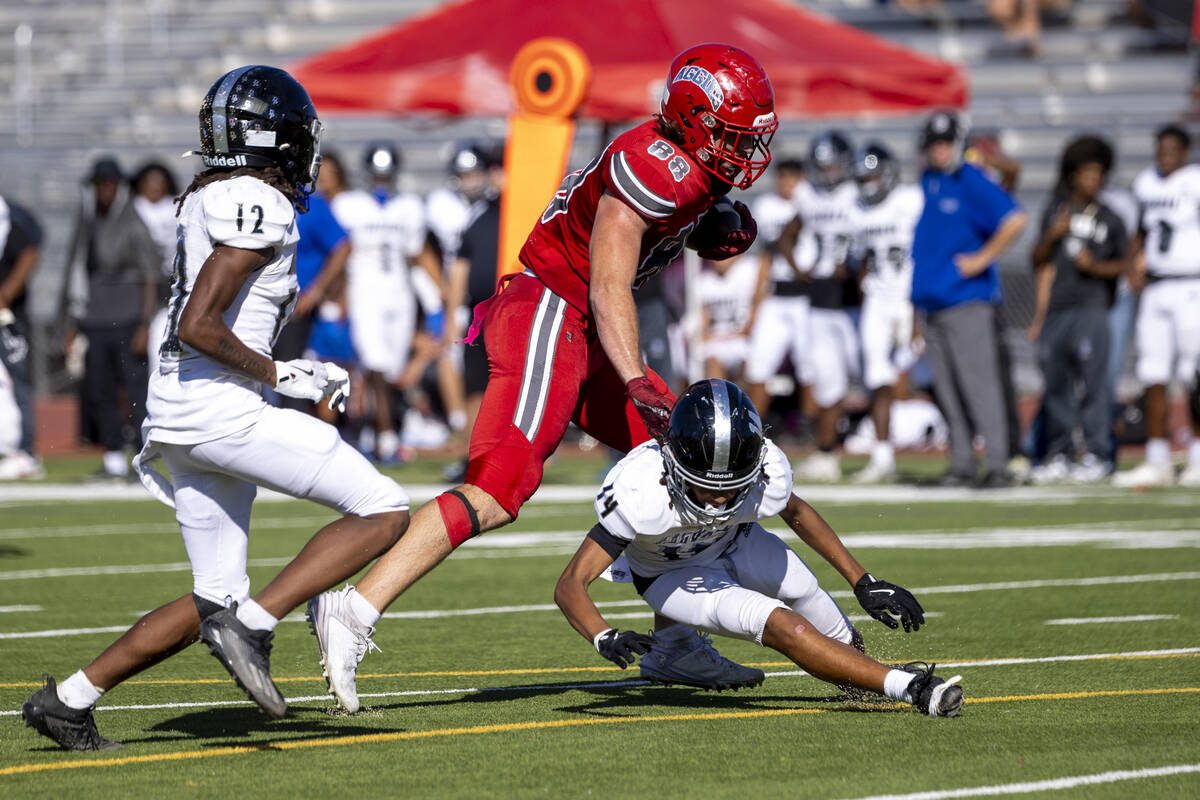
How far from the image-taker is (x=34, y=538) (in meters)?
9.81

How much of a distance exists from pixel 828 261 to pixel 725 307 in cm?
238

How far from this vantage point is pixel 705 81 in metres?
5.45

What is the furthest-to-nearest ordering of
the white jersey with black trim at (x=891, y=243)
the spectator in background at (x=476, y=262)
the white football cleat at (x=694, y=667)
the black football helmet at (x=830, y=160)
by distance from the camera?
the black football helmet at (x=830, y=160)
the white jersey with black trim at (x=891, y=243)
the spectator in background at (x=476, y=262)
the white football cleat at (x=694, y=667)

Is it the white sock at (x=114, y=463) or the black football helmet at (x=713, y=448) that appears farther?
the white sock at (x=114, y=463)

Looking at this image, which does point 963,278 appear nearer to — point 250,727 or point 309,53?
point 250,727

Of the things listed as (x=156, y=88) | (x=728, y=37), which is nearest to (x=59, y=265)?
(x=156, y=88)

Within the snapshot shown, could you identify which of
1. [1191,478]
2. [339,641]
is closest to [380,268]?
[1191,478]

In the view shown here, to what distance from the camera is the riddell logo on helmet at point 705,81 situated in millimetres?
5418

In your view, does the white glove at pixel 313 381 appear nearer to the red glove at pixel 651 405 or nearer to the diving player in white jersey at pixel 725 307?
the red glove at pixel 651 405

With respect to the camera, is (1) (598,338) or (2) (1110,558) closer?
(1) (598,338)

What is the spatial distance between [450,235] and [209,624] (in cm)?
1313

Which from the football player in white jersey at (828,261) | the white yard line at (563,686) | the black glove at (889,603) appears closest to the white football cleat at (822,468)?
the football player in white jersey at (828,261)

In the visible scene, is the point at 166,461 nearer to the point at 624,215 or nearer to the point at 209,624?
the point at 209,624

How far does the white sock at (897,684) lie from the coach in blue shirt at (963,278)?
739 centimetres
